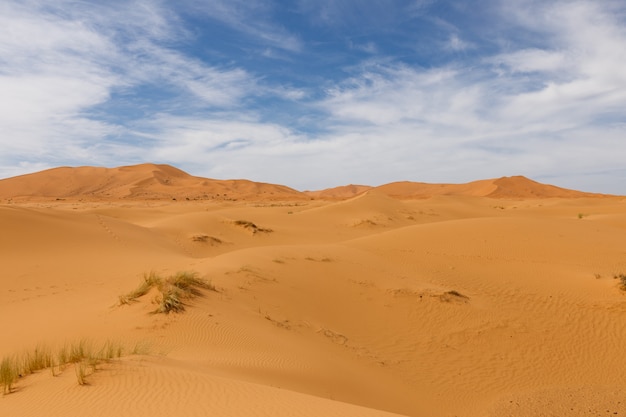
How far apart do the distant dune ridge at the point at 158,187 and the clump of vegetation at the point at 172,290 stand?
54826 mm

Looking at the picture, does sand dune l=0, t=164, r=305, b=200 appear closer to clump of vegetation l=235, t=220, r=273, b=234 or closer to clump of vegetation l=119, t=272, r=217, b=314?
clump of vegetation l=235, t=220, r=273, b=234

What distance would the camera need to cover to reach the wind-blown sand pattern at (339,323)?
14.3 feet

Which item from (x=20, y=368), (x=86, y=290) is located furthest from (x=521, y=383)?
(x=86, y=290)

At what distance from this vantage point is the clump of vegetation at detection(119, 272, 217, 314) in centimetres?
770

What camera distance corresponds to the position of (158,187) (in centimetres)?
7275

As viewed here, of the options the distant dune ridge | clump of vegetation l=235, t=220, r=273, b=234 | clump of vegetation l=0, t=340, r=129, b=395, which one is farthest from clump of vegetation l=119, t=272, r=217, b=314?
the distant dune ridge

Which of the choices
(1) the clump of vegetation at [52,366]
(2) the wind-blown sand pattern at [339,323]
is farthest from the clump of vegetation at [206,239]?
(1) the clump of vegetation at [52,366]

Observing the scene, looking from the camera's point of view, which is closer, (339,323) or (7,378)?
(7,378)

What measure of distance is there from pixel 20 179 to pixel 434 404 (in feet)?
305

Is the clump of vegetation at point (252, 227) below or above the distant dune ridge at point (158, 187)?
below

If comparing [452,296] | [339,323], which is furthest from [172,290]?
[452,296]

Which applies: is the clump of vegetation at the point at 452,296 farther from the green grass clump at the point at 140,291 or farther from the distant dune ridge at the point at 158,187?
the distant dune ridge at the point at 158,187

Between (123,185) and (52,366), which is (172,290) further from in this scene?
(123,185)

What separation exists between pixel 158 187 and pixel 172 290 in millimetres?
68667
